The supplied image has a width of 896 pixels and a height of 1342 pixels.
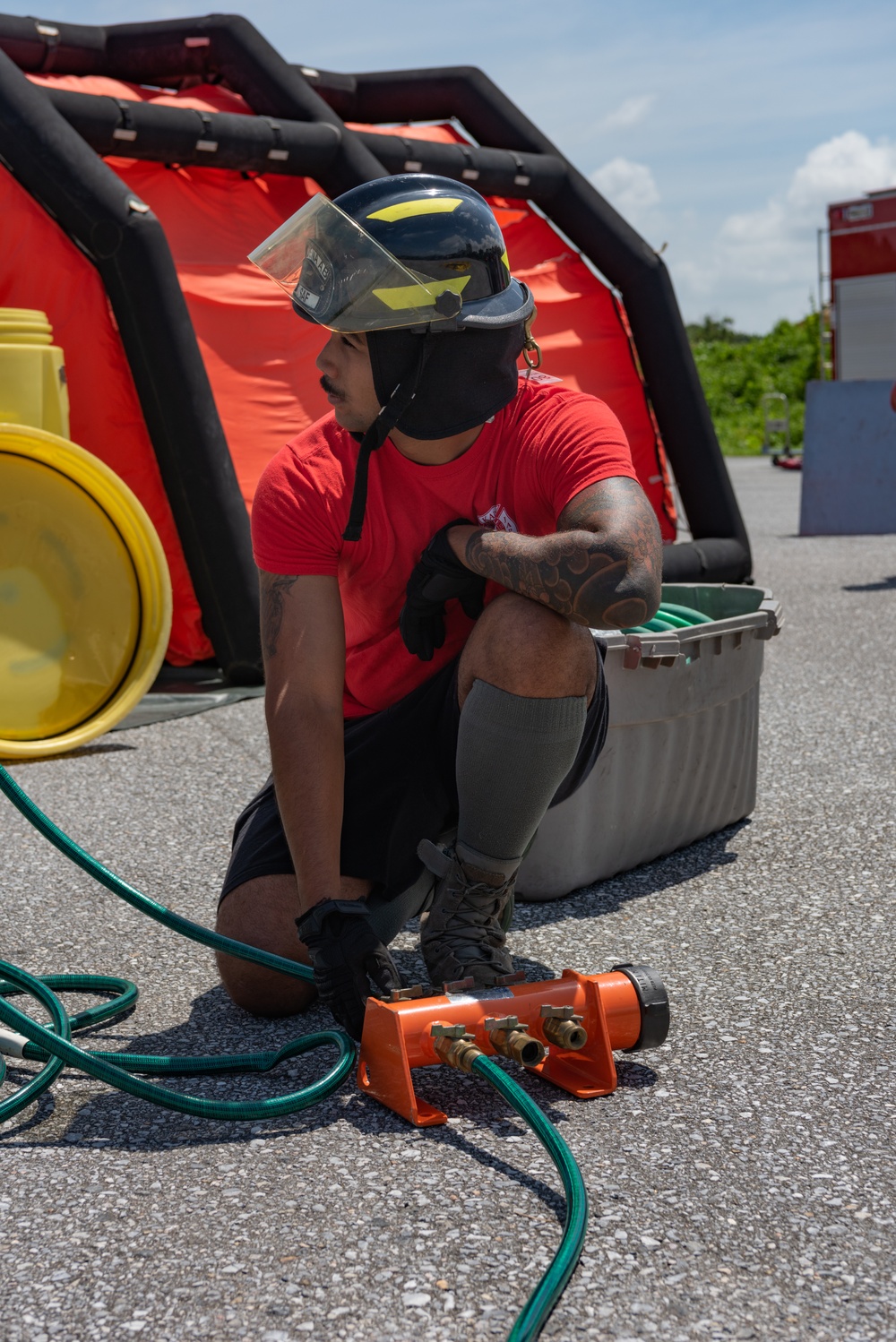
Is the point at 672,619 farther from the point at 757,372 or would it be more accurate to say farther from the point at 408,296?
the point at 757,372

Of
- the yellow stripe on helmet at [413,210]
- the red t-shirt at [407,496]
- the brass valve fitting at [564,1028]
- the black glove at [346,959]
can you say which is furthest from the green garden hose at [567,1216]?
the yellow stripe on helmet at [413,210]

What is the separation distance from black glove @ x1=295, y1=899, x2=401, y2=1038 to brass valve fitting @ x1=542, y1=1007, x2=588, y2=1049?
0.24m

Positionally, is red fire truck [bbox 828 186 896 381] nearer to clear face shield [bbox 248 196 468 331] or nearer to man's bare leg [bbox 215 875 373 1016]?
clear face shield [bbox 248 196 468 331]

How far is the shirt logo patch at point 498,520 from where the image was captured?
7.38 ft

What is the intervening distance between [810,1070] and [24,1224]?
113cm

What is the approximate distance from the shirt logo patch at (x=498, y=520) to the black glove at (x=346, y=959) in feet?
2.13

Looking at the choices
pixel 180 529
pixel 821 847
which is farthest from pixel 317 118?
pixel 821 847

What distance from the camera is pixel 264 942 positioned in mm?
2324

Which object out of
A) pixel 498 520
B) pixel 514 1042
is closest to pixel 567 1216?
pixel 514 1042

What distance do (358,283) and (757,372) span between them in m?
33.5

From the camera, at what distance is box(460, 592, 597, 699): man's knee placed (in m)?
2.12

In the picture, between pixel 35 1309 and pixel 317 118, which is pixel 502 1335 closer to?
pixel 35 1309

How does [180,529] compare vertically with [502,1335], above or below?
above

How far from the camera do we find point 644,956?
8.56 feet
